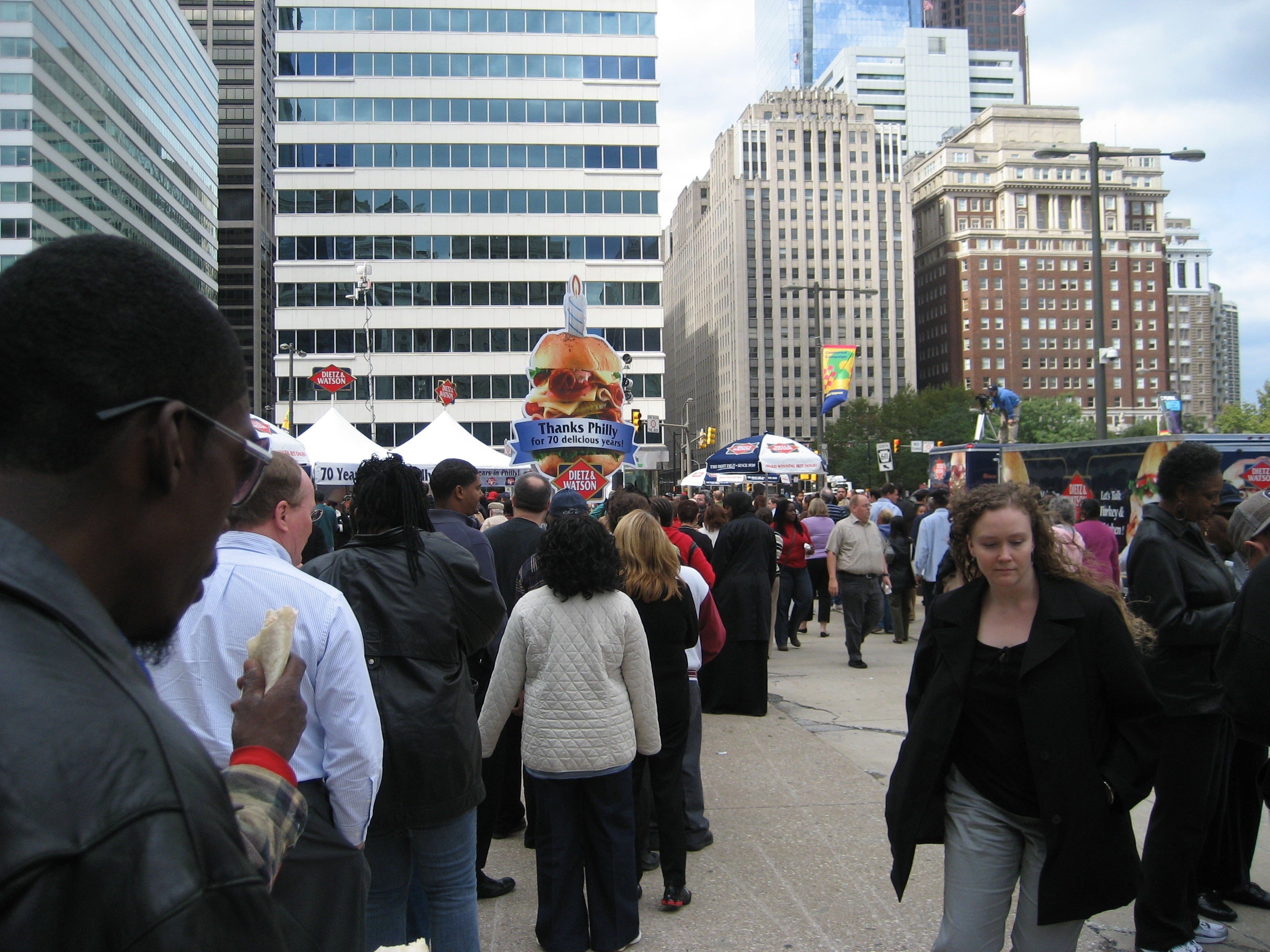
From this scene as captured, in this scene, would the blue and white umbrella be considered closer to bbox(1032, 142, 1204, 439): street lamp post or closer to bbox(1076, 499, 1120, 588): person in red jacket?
bbox(1032, 142, 1204, 439): street lamp post

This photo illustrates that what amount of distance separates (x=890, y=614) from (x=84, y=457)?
16396mm

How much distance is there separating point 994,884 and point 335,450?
638 inches

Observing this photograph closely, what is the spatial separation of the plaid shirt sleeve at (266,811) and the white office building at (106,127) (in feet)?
172

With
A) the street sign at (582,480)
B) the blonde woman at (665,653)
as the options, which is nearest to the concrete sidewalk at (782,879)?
the blonde woman at (665,653)

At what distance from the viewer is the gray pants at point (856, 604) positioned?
1169 centimetres

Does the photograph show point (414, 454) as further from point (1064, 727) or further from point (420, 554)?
point (1064, 727)

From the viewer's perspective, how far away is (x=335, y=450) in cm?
1780

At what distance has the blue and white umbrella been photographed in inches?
800

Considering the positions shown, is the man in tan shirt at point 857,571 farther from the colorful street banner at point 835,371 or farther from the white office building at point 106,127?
the white office building at point 106,127

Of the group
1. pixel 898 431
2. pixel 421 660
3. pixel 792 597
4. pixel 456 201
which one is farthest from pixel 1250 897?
pixel 898 431

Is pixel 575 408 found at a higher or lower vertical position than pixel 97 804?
higher

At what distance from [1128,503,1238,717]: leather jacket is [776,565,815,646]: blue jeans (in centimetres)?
871

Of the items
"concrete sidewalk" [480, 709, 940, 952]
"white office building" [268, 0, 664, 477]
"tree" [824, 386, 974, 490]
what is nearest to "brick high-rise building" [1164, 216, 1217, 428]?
"tree" [824, 386, 974, 490]

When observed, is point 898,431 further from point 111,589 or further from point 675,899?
point 111,589
